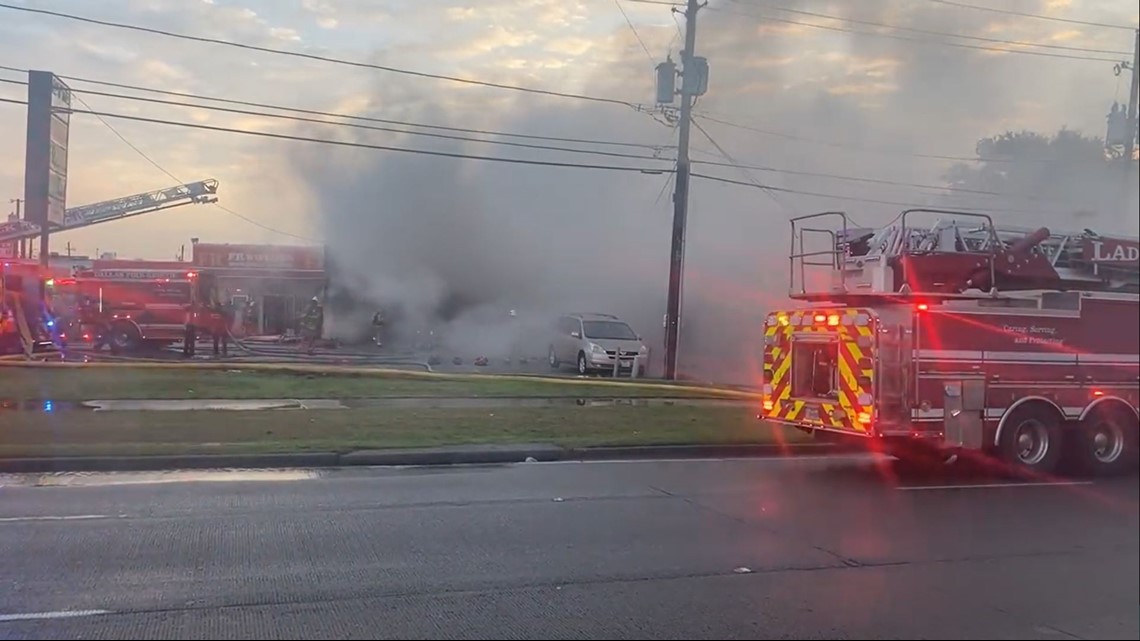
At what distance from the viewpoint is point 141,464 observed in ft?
29.2

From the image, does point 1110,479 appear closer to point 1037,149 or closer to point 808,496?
point 808,496

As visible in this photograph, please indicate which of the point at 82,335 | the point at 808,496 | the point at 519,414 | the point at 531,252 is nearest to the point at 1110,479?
the point at 808,496

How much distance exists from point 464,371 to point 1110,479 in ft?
48.0

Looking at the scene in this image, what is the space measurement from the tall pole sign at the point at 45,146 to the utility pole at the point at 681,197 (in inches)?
359

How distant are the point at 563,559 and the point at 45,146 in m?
12.6

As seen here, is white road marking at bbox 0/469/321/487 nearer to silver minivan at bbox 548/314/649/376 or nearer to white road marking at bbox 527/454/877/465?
white road marking at bbox 527/454/877/465

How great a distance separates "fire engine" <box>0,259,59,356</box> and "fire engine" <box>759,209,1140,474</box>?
13.6 m

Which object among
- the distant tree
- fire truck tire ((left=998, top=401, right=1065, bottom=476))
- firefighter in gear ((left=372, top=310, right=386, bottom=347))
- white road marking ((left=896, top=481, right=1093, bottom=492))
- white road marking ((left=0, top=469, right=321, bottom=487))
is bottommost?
white road marking ((left=0, top=469, right=321, bottom=487))

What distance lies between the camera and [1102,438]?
881cm

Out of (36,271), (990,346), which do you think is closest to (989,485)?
(990,346)

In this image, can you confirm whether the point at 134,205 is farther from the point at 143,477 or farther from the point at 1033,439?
the point at 1033,439

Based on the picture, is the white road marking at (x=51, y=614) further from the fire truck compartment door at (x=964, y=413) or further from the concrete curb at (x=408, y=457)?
the fire truck compartment door at (x=964, y=413)

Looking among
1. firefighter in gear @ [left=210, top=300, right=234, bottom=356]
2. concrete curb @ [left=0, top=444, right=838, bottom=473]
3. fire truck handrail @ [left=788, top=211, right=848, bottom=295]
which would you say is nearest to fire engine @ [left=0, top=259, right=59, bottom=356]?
firefighter in gear @ [left=210, top=300, right=234, bottom=356]

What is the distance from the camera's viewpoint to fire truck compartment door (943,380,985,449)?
8734 mm
